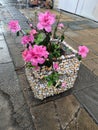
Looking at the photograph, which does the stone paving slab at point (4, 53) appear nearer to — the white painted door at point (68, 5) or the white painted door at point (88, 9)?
the white painted door at point (88, 9)

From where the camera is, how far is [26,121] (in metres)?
1.31

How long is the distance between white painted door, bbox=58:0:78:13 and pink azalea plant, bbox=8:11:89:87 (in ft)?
14.7

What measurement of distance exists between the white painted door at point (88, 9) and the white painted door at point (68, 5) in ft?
0.68

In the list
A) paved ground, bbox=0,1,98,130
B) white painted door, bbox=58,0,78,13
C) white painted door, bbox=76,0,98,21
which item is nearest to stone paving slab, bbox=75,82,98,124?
paved ground, bbox=0,1,98,130

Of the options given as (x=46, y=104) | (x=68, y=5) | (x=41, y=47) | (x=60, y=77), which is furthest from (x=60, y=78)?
(x=68, y=5)

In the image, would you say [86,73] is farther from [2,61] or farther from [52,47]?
[2,61]

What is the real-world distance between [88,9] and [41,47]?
4323 millimetres

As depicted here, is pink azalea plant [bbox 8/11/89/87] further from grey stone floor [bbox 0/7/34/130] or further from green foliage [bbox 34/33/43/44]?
grey stone floor [bbox 0/7/34/130]

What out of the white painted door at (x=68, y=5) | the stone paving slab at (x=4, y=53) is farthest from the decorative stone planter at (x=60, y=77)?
the white painted door at (x=68, y=5)

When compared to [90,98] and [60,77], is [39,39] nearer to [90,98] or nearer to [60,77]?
[60,77]

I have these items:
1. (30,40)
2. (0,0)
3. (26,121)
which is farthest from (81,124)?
(0,0)

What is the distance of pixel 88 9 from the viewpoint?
4.72 meters

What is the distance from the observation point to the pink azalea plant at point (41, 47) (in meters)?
0.97

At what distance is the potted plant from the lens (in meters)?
1.04
